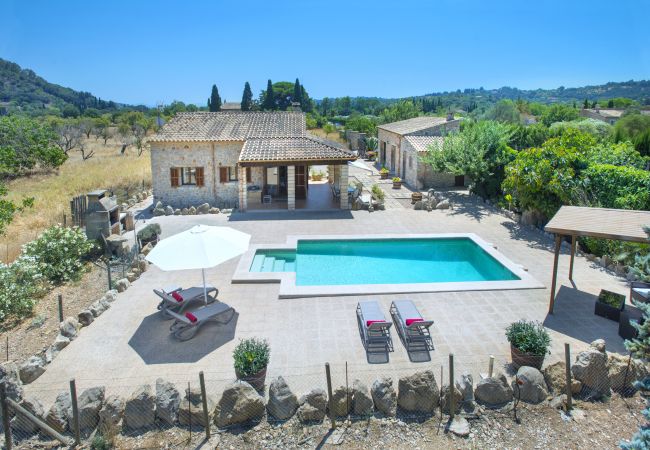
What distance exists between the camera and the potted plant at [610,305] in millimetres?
10906

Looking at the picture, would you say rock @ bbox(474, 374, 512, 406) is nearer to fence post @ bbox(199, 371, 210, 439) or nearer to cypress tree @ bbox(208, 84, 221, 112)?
fence post @ bbox(199, 371, 210, 439)

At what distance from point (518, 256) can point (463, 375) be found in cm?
909

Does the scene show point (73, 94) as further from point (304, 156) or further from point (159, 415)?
point (159, 415)

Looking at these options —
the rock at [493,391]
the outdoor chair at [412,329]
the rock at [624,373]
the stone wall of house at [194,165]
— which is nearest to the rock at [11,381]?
the outdoor chair at [412,329]

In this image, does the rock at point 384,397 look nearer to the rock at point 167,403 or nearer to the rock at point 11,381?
the rock at point 167,403

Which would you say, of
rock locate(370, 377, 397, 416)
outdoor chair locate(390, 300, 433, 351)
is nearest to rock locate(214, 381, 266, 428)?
rock locate(370, 377, 397, 416)

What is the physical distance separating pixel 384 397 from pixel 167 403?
356 centimetres

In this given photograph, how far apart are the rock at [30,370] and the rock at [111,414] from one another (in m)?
2.22

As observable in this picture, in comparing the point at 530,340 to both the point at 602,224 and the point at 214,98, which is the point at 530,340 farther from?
the point at 214,98

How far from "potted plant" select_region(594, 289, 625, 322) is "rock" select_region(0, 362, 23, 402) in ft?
40.0

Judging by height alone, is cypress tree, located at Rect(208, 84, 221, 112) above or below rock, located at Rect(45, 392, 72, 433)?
above

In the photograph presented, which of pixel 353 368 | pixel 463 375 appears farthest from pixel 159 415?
pixel 463 375

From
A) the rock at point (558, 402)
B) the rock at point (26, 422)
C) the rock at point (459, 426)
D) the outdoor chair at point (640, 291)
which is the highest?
the outdoor chair at point (640, 291)

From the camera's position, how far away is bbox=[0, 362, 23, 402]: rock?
737 centimetres
